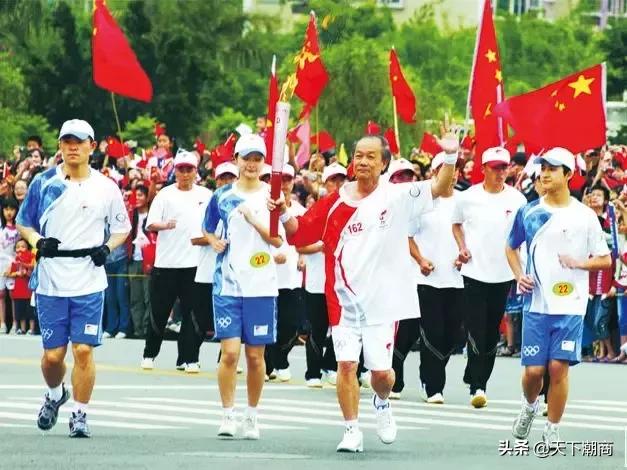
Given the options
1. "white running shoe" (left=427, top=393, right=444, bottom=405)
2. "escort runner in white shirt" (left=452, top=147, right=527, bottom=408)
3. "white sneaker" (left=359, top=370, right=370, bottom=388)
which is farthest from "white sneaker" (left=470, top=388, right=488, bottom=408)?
"white sneaker" (left=359, top=370, right=370, bottom=388)

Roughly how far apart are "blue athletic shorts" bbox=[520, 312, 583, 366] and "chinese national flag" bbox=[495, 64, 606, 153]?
20.1ft

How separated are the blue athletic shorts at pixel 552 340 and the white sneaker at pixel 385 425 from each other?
86cm

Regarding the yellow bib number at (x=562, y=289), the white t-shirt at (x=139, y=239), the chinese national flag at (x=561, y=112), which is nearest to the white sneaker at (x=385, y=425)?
the yellow bib number at (x=562, y=289)

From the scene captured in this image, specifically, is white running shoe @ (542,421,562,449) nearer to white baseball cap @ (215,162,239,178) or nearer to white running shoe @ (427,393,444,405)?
white running shoe @ (427,393,444,405)

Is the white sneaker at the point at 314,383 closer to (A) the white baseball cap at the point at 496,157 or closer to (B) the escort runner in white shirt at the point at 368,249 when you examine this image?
(A) the white baseball cap at the point at 496,157

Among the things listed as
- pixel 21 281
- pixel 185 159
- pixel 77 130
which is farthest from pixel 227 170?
pixel 21 281

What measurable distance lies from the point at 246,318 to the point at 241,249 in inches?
27.0

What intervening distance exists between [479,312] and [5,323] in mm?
10853

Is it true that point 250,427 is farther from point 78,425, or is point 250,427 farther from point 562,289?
point 562,289

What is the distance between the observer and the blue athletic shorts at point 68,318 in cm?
1297

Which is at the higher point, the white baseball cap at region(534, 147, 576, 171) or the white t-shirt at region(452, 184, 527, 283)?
the white baseball cap at region(534, 147, 576, 171)

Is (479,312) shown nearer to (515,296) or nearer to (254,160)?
(254,160)

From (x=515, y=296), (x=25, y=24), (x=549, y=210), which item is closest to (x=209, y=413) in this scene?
(x=549, y=210)

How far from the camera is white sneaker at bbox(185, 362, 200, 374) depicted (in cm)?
1880
